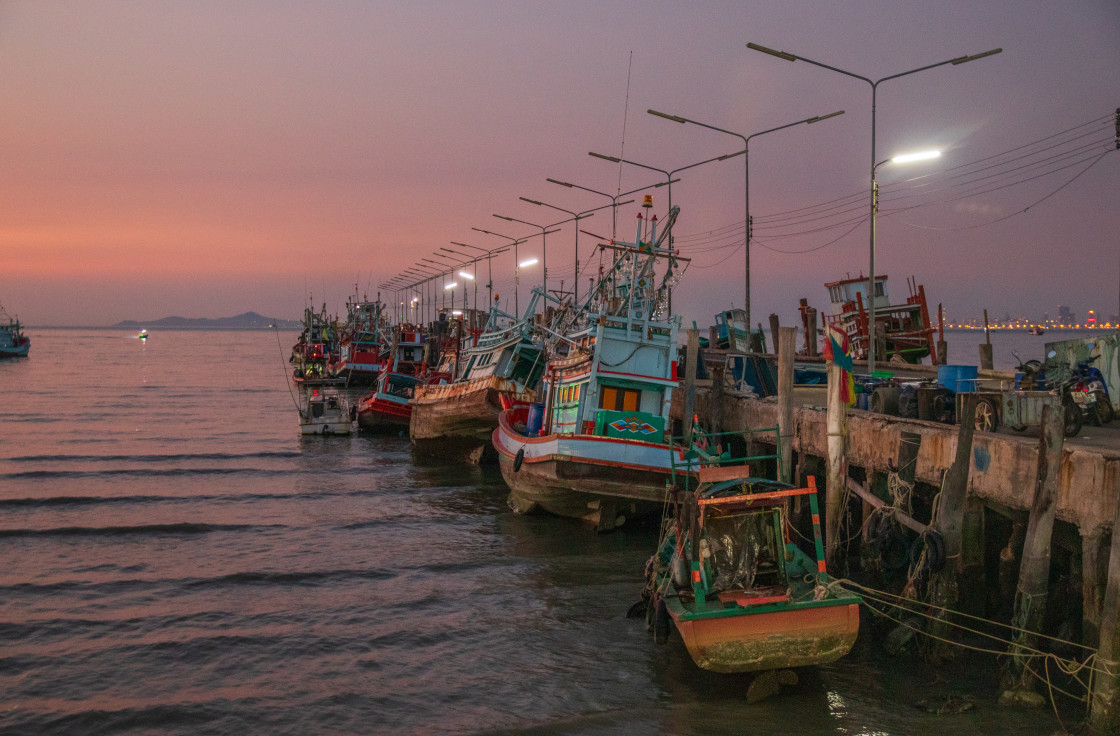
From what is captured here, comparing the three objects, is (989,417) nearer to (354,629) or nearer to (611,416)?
(611,416)

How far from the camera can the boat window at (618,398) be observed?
64.7 feet

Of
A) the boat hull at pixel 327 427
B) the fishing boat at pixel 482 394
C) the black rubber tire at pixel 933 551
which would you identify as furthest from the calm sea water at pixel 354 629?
the boat hull at pixel 327 427

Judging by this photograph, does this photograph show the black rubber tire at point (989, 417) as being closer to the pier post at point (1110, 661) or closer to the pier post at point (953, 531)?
the pier post at point (953, 531)

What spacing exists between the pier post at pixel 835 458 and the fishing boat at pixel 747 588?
71.2 inches

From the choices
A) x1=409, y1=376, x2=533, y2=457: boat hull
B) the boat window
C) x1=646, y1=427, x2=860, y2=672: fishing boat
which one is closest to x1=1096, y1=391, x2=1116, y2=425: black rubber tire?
x1=646, y1=427, x2=860, y2=672: fishing boat

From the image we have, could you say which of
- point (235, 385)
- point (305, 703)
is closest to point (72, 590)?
point (305, 703)

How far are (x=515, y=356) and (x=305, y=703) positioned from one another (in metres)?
20.0

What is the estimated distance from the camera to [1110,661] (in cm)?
840

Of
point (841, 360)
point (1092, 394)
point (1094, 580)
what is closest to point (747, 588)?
point (1094, 580)

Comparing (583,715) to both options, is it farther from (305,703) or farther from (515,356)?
(515,356)

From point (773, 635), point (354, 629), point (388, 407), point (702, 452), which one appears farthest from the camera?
point (388, 407)

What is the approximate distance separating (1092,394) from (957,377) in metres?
3.23

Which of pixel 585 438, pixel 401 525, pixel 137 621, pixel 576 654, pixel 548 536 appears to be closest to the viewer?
pixel 576 654

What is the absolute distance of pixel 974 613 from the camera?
37.0ft
